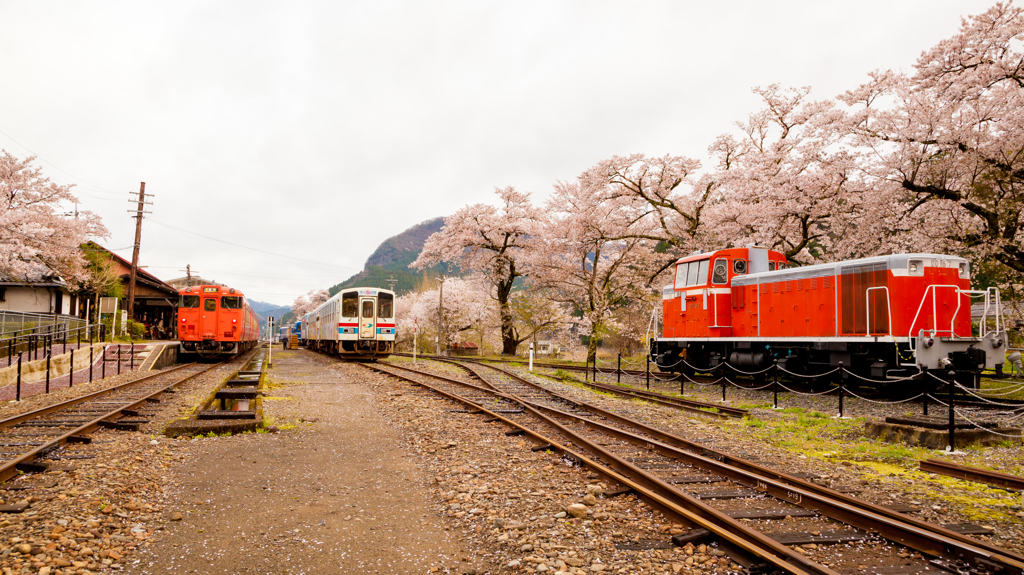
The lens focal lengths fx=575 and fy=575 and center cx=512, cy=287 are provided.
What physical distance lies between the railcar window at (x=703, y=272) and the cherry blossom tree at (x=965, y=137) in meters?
6.01

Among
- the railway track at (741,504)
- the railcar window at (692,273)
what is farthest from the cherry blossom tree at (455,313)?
the railway track at (741,504)

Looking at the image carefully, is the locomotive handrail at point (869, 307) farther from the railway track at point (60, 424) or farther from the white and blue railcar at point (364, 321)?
the white and blue railcar at point (364, 321)

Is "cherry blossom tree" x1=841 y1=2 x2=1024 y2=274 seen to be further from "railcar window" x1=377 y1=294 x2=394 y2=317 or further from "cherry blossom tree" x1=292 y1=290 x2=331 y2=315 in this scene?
"cherry blossom tree" x1=292 y1=290 x2=331 y2=315

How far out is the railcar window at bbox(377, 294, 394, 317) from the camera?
2511 centimetres

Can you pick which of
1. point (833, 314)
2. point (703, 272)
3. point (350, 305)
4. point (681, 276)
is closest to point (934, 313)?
point (833, 314)

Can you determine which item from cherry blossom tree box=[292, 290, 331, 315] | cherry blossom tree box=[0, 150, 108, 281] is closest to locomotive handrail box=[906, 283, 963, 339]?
cherry blossom tree box=[0, 150, 108, 281]

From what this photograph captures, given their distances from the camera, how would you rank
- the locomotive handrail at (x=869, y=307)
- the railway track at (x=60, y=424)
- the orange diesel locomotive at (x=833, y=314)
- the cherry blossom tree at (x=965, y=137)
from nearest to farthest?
1. the railway track at (x=60, y=424)
2. the orange diesel locomotive at (x=833, y=314)
3. the locomotive handrail at (x=869, y=307)
4. the cherry blossom tree at (x=965, y=137)

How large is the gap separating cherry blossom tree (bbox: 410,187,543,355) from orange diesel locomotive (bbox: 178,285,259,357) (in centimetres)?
1288

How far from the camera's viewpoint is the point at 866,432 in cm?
836

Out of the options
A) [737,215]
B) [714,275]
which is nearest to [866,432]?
[714,275]

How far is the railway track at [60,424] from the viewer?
605 centimetres

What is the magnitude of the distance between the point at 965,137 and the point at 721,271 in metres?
7.31

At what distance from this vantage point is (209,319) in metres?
24.2

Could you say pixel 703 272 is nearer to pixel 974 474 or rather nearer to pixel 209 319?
pixel 974 474
